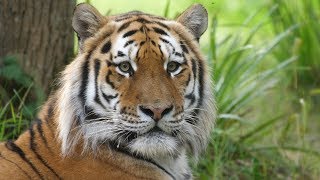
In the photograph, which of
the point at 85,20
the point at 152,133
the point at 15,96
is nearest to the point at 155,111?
the point at 152,133

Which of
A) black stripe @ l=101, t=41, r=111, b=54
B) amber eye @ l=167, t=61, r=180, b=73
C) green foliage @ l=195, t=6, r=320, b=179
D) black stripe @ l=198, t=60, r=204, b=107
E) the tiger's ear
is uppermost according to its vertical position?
the tiger's ear

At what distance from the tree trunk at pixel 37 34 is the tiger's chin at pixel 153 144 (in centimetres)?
159

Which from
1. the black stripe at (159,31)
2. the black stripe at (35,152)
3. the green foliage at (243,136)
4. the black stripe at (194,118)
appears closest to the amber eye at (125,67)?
the black stripe at (159,31)

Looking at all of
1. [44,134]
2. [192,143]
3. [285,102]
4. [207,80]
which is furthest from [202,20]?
[285,102]

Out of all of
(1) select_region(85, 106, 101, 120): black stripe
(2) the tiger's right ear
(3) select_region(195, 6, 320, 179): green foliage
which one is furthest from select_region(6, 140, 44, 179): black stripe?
(3) select_region(195, 6, 320, 179): green foliage

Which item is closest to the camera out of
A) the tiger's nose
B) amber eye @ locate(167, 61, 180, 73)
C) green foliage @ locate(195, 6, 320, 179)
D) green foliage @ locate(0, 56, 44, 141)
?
the tiger's nose

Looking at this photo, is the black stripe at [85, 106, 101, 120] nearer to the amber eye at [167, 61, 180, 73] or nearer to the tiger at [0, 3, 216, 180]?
the tiger at [0, 3, 216, 180]

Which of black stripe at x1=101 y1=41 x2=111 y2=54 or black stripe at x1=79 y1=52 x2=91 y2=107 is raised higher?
black stripe at x1=101 y1=41 x2=111 y2=54

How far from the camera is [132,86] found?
421 centimetres

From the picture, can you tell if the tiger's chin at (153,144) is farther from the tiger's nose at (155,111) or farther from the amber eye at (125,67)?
the amber eye at (125,67)

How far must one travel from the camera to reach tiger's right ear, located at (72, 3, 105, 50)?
14.3ft

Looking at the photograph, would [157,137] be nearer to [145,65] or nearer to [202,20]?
[145,65]

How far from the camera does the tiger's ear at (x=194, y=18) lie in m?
4.61

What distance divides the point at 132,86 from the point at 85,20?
45 cm
